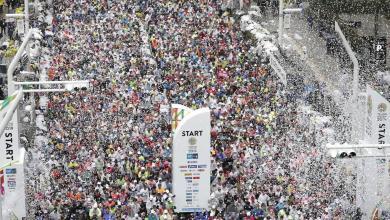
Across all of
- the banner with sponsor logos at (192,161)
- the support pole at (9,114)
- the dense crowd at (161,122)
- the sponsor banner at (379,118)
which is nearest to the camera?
the support pole at (9,114)

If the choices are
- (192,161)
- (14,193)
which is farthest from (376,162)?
(14,193)

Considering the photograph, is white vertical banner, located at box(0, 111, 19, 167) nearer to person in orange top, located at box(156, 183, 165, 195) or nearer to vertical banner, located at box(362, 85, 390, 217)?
person in orange top, located at box(156, 183, 165, 195)

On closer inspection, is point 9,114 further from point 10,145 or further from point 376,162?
point 376,162

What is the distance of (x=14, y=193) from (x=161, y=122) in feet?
33.5

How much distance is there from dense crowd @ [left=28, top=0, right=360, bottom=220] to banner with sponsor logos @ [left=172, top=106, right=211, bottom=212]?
40 centimetres

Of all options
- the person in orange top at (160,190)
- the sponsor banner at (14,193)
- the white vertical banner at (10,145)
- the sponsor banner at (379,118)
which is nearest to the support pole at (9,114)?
the white vertical banner at (10,145)

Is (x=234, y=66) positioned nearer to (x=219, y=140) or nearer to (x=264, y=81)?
(x=264, y=81)

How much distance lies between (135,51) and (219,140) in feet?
46.4

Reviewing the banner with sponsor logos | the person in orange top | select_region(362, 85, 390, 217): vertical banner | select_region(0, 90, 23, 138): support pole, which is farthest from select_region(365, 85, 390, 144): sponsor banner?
select_region(0, 90, 23, 138): support pole

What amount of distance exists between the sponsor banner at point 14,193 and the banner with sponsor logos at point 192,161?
514 cm

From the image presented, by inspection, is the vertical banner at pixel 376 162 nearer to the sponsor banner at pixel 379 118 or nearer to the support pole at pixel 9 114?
the sponsor banner at pixel 379 118

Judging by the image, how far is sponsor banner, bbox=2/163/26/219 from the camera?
118 feet

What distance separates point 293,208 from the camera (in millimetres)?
36688

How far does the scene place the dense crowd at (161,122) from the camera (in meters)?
37.0
